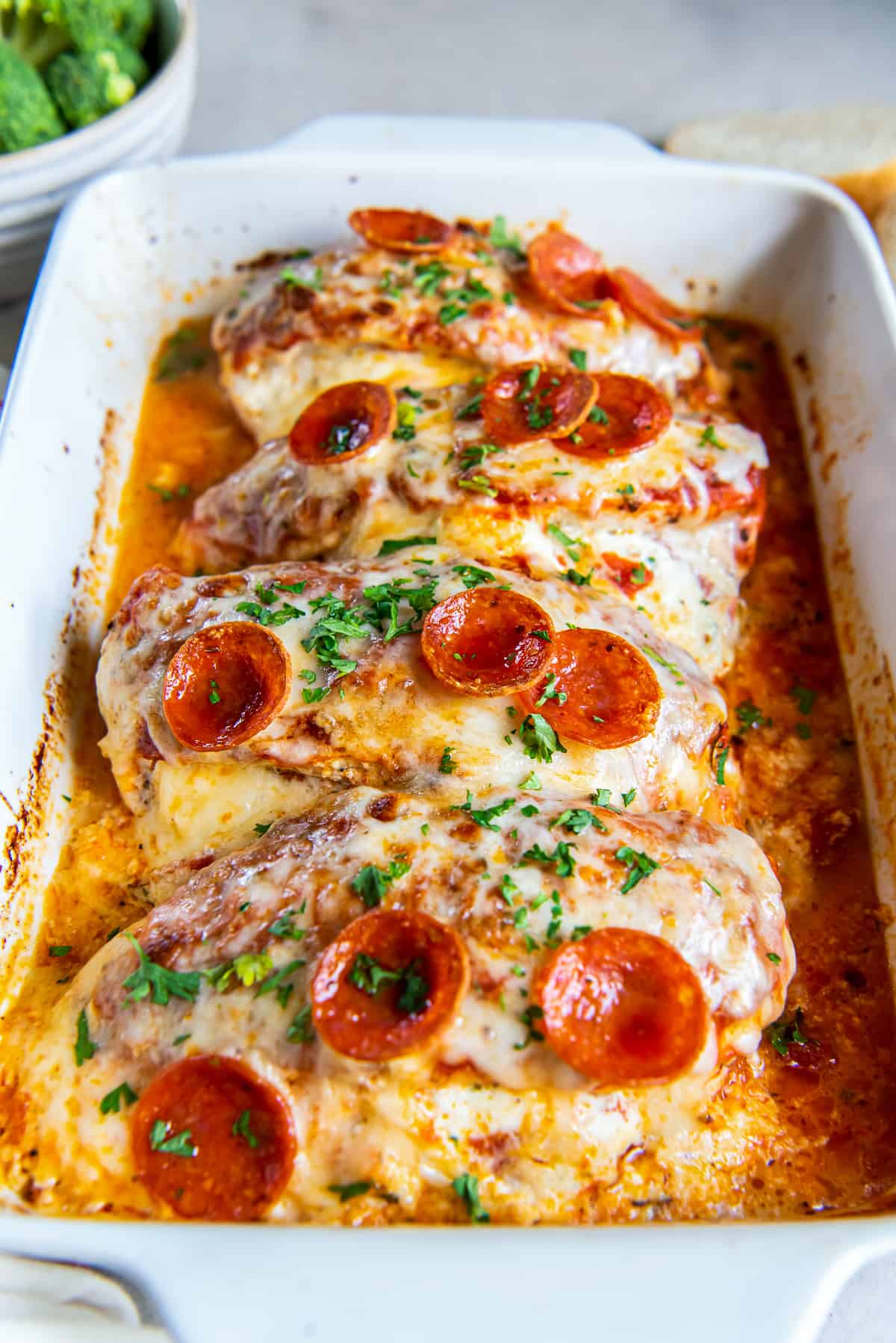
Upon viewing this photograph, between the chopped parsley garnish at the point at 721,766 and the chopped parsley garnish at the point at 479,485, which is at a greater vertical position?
the chopped parsley garnish at the point at 479,485

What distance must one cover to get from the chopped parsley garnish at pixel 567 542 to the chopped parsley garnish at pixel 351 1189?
2.02 meters

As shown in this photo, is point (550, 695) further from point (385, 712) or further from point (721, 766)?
point (721, 766)

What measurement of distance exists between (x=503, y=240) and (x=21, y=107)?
198cm

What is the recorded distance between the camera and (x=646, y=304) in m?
4.57

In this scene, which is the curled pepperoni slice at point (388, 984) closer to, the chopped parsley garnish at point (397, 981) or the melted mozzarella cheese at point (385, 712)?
the chopped parsley garnish at point (397, 981)

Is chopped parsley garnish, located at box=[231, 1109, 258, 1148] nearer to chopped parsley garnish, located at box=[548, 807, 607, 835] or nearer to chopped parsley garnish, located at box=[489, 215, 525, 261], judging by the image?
chopped parsley garnish, located at box=[548, 807, 607, 835]

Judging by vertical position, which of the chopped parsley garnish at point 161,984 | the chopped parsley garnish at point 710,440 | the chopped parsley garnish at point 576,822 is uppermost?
the chopped parsley garnish at point 710,440

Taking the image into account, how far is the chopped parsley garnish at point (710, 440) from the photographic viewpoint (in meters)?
4.10

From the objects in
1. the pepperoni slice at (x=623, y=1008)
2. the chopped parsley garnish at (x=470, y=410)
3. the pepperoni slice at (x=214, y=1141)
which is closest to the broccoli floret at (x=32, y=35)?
the chopped parsley garnish at (x=470, y=410)

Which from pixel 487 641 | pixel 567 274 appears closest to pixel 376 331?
pixel 567 274

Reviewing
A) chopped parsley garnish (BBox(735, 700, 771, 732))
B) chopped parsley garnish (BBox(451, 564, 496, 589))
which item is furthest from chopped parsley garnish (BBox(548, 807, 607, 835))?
chopped parsley garnish (BBox(735, 700, 771, 732))

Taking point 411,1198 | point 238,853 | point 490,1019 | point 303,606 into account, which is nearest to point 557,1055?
point 490,1019

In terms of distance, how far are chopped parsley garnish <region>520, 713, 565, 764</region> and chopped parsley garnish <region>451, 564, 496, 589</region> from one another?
1.52 feet

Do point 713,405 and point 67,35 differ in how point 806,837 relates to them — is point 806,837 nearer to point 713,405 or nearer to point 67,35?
point 713,405
